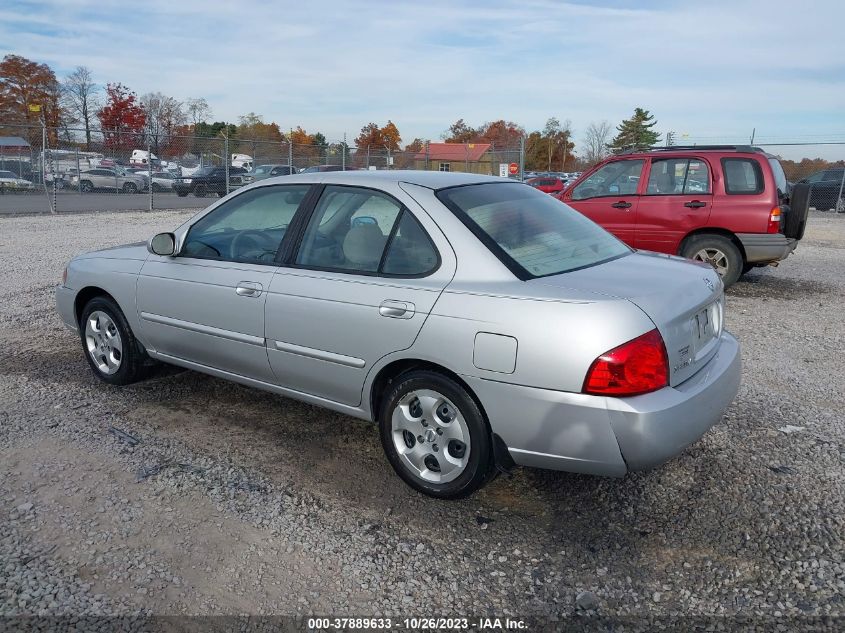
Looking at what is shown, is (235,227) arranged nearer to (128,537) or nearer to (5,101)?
(128,537)

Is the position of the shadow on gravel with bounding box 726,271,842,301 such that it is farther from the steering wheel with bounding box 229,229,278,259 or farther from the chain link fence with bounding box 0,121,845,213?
the chain link fence with bounding box 0,121,845,213

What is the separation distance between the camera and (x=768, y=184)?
8.21 meters

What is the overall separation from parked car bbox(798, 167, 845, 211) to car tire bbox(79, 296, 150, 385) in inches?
925

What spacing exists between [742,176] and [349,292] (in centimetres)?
659

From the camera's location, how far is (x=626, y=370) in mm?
2846

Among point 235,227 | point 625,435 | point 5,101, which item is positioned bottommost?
point 625,435

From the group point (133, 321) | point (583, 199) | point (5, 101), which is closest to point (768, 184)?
point (583, 199)

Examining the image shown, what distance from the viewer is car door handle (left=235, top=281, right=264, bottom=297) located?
156 inches

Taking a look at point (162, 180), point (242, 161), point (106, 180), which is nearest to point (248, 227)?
point (242, 161)

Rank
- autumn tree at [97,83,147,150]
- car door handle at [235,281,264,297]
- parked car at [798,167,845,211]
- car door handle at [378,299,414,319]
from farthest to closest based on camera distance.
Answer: autumn tree at [97,83,147,150] → parked car at [798,167,845,211] → car door handle at [235,281,264,297] → car door handle at [378,299,414,319]

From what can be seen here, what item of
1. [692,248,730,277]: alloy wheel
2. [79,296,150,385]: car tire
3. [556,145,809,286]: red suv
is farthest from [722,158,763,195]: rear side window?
[79,296,150,385]: car tire

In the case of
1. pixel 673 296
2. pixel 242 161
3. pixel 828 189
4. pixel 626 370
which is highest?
pixel 242 161

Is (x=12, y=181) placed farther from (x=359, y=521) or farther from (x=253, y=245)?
(x=359, y=521)

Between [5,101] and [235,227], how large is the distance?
69.9 metres
